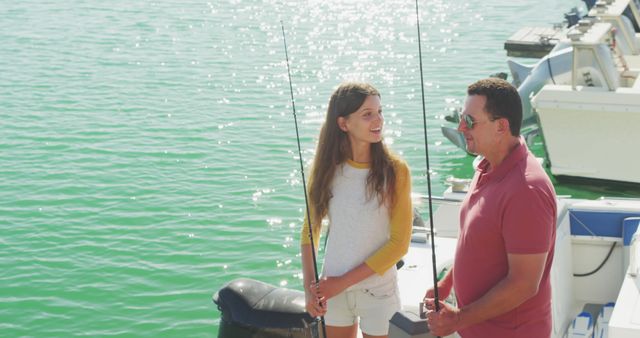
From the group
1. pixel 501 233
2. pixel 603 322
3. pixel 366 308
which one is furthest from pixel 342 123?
pixel 603 322

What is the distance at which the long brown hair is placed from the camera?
3053 mm

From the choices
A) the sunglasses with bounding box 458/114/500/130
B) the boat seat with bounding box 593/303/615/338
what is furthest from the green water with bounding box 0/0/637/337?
the sunglasses with bounding box 458/114/500/130

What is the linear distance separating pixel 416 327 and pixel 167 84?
411 inches

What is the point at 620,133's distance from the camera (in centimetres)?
771

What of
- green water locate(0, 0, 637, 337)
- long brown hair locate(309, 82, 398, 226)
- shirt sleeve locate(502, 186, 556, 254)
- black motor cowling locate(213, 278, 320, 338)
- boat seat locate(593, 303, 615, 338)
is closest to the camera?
shirt sleeve locate(502, 186, 556, 254)

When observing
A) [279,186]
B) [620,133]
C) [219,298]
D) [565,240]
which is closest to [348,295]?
[219,298]

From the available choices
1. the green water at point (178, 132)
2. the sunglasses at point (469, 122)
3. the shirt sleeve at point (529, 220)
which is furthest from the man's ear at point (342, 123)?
the green water at point (178, 132)

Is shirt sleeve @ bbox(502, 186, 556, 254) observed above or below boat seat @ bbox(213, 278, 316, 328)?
above

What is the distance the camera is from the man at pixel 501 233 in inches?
93.7

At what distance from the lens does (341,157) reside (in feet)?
10.3

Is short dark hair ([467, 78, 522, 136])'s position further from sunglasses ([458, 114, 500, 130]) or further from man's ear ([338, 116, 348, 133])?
man's ear ([338, 116, 348, 133])

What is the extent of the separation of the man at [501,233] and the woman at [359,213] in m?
0.51

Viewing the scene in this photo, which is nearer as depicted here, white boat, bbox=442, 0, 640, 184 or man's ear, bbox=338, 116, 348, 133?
man's ear, bbox=338, 116, 348, 133

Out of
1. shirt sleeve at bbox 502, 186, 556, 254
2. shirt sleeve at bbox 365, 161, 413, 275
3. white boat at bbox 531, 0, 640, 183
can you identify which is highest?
shirt sleeve at bbox 502, 186, 556, 254
